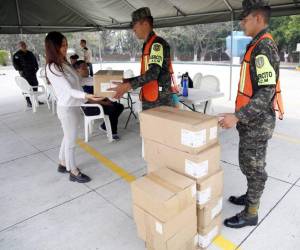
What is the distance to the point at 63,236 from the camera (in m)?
2.21

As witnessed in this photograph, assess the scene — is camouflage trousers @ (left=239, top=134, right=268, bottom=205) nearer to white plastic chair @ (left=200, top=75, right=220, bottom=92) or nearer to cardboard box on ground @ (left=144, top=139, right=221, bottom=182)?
cardboard box on ground @ (left=144, top=139, right=221, bottom=182)

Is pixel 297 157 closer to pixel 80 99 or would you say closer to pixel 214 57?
pixel 80 99

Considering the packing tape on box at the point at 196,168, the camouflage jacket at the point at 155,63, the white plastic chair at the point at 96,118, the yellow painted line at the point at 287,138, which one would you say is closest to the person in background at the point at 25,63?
the white plastic chair at the point at 96,118

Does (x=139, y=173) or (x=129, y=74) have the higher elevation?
(x=129, y=74)

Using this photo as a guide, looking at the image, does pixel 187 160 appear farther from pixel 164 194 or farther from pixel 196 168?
pixel 164 194

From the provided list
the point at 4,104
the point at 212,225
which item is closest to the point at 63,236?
the point at 212,225

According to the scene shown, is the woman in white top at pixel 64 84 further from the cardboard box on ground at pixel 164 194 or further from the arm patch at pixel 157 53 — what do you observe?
the cardboard box on ground at pixel 164 194

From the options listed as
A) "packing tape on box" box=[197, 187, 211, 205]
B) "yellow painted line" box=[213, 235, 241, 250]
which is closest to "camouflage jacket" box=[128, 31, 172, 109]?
"packing tape on box" box=[197, 187, 211, 205]

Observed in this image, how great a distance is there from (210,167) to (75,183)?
182 cm

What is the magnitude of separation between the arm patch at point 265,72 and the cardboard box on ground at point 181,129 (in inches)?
→ 15.5

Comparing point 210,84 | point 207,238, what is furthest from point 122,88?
point 210,84

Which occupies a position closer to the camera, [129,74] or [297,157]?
[297,157]

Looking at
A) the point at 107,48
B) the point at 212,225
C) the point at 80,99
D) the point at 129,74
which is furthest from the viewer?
the point at 107,48

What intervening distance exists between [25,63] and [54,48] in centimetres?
506
